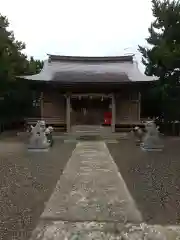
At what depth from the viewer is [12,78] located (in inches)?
738

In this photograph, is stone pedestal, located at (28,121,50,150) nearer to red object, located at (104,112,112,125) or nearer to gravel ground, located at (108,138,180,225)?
gravel ground, located at (108,138,180,225)

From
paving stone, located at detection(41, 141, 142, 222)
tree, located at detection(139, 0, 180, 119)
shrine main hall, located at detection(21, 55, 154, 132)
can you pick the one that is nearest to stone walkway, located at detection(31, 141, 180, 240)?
paving stone, located at detection(41, 141, 142, 222)

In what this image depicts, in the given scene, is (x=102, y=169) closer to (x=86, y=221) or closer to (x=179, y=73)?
(x=86, y=221)

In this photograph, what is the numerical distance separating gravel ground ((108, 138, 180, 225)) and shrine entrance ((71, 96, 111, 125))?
1551 cm

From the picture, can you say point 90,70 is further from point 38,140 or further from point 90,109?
point 38,140

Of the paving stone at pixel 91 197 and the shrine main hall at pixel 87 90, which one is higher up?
the shrine main hall at pixel 87 90

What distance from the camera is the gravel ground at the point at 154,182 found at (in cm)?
472

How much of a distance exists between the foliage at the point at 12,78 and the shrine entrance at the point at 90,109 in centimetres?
516

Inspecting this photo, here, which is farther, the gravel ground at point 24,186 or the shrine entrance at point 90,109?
the shrine entrance at point 90,109

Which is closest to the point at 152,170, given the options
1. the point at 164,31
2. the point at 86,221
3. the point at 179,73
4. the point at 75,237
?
the point at 86,221

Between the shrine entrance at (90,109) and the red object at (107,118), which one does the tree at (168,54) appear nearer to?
the red object at (107,118)

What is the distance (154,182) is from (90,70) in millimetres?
16869

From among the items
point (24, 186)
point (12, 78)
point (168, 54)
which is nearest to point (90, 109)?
point (12, 78)

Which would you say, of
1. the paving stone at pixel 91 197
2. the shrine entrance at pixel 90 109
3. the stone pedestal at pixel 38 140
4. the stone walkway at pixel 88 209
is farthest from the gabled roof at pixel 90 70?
the stone walkway at pixel 88 209
